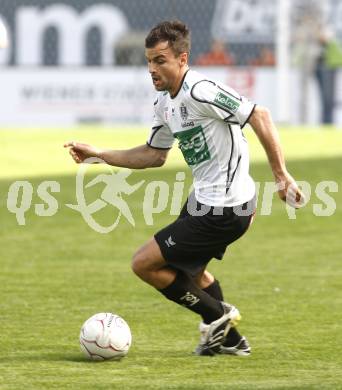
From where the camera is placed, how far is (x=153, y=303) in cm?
934

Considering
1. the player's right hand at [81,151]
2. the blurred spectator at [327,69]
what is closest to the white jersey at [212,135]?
the player's right hand at [81,151]

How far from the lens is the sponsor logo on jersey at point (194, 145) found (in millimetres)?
7227

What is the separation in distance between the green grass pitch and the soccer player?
13.0 inches

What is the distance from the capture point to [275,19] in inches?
1056

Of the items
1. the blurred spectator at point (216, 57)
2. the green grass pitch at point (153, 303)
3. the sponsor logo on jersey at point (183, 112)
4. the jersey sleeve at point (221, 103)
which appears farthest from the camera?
the blurred spectator at point (216, 57)

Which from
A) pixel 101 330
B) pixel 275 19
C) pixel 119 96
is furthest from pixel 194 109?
pixel 275 19

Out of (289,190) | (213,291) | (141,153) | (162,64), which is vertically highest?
(162,64)

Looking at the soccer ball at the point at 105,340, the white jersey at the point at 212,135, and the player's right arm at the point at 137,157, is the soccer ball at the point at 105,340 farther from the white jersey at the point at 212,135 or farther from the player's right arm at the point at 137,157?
the player's right arm at the point at 137,157

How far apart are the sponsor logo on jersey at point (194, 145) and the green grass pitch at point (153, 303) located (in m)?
1.13

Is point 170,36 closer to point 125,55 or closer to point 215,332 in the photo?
point 215,332

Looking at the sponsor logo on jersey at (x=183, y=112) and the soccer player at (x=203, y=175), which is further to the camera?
the sponsor logo on jersey at (x=183, y=112)

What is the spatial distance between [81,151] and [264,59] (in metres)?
18.8

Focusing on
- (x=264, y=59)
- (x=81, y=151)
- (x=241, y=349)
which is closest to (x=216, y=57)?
(x=264, y=59)

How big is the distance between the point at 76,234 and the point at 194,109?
5981 millimetres
